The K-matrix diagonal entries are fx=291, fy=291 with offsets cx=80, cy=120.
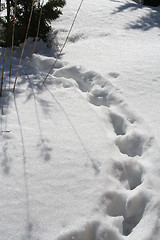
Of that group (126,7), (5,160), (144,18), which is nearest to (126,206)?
(5,160)

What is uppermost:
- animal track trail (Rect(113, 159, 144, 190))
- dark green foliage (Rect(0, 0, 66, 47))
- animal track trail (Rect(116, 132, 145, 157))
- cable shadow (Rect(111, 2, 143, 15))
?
cable shadow (Rect(111, 2, 143, 15))

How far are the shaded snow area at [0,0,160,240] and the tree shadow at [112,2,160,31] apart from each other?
3.43 feet

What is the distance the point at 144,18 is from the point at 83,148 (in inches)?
144

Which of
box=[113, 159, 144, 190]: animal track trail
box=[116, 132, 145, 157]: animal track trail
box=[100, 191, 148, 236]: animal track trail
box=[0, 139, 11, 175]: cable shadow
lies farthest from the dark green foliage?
box=[100, 191, 148, 236]: animal track trail

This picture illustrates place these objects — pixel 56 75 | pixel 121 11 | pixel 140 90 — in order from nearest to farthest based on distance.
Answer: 1. pixel 140 90
2. pixel 56 75
3. pixel 121 11

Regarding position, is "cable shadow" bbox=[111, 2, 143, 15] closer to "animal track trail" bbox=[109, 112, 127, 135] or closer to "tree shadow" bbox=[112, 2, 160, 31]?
"tree shadow" bbox=[112, 2, 160, 31]

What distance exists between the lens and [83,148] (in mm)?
2035

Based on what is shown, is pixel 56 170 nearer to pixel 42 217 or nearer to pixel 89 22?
pixel 42 217

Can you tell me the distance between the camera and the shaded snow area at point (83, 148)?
5.03 feet

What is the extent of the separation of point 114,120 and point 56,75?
100cm

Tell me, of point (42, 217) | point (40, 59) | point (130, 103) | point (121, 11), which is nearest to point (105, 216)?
point (42, 217)

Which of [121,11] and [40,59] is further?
[121,11]

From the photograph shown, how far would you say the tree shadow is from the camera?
4532 millimetres

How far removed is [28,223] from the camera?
149 centimetres
